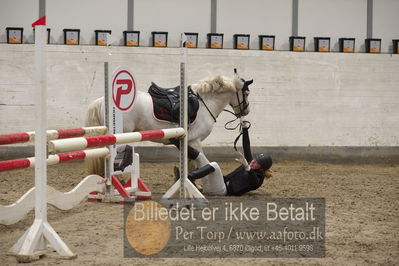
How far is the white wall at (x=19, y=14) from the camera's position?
8.88m

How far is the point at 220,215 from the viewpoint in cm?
391

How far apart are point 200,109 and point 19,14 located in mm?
5017

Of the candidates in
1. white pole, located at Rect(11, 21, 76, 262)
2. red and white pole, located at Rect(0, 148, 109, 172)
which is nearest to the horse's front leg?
red and white pole, located at Rect(0, 148, 109, 172)

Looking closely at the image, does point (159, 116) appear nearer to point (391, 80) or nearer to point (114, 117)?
point (114, 117)

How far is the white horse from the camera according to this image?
5.09 m

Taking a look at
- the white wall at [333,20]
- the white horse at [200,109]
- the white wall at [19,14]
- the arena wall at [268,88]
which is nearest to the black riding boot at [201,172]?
the white horse at [200,109]

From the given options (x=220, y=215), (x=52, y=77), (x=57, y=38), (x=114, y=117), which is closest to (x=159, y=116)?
(x=114, y=117)

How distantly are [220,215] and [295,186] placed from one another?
6.61 ft

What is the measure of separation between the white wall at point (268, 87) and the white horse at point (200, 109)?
2.72 m

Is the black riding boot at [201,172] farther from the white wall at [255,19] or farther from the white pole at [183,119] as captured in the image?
the white wall at [255,19]

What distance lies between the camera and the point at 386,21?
1026 cm

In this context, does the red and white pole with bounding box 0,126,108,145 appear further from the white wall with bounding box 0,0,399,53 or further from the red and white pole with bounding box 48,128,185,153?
the white wall with bounding box 0,0,399,53

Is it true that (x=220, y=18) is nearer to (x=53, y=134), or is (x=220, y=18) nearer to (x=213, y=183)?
(x=213, y=183)

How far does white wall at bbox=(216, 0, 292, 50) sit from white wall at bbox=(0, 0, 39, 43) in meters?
3.28
